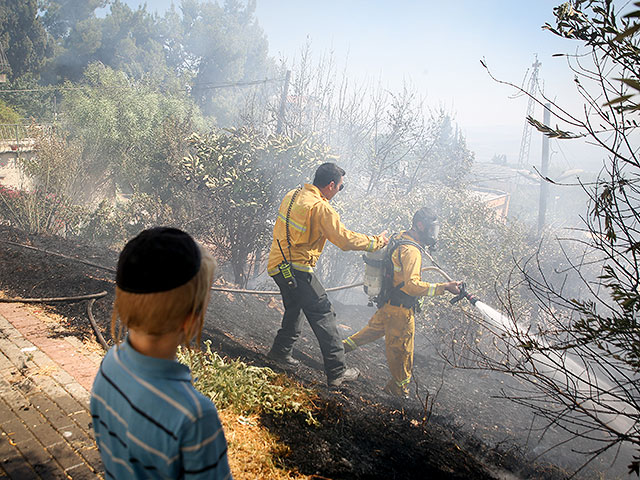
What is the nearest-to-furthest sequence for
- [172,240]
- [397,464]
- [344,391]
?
1. [172,240]
2. [397,464]
3. [344,391]

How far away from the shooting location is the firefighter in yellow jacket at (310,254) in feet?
14.1

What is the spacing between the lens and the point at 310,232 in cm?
436

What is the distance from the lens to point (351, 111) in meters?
17.1

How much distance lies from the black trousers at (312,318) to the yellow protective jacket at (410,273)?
1.18 m

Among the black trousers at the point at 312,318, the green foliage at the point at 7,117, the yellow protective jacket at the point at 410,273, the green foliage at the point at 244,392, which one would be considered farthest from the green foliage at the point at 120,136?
the green foliage at the point at 244,392

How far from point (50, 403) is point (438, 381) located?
5112 millimetres

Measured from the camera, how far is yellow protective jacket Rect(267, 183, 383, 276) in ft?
14.0

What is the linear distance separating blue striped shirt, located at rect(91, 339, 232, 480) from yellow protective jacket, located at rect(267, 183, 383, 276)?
3.14 meters

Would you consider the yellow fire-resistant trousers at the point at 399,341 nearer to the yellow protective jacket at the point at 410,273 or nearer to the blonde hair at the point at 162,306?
the yellow protective jacket at the point at 410,273

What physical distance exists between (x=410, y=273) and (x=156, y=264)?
171 inches

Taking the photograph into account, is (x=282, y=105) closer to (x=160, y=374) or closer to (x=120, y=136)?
(x=120, y=136)

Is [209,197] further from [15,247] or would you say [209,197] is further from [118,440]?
[118,440]

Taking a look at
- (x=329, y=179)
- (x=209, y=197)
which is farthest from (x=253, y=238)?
(x=329, y=179)

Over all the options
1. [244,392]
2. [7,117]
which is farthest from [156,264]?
[7,117]
